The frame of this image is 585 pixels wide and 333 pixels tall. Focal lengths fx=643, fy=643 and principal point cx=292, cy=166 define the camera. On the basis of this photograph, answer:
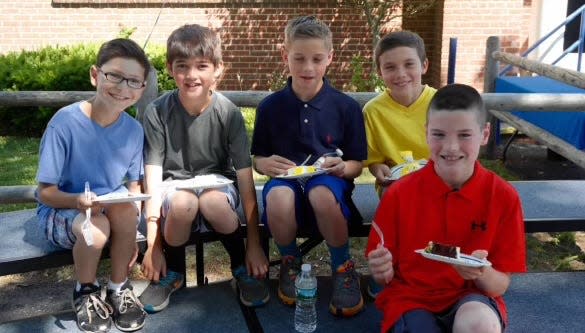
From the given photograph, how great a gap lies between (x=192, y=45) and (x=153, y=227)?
2.85ft

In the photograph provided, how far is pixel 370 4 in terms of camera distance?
964 cm

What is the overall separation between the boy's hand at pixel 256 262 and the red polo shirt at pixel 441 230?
2.39 ft

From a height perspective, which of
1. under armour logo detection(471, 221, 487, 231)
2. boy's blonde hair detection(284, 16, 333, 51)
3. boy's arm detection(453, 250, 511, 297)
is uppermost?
boy's blonde hair detection(284, 16, 333, 51)

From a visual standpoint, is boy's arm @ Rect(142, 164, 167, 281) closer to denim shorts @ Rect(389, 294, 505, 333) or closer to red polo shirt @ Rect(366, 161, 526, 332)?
red polo shirt @ Rect(366, 161, 526, 332)

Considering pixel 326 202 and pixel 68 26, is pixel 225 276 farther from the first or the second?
pixel 68 26

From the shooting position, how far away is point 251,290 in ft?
10.1

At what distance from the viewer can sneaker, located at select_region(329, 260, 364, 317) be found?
9.72 feet

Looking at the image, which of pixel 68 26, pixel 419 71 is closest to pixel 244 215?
pixel 419 71

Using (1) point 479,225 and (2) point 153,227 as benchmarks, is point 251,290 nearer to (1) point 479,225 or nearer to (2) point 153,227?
(2) point 153,227

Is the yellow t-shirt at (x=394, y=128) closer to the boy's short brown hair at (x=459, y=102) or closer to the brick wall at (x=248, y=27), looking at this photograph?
the boy's short brown hair at (x=459, y=102)

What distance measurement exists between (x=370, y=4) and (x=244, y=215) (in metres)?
6.99

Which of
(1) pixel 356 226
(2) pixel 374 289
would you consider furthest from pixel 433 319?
(1) pixel 356 226

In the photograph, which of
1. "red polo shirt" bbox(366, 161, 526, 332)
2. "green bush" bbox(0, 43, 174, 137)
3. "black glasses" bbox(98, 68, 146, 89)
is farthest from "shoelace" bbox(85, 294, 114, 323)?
"green bush" bbox(0, 43, 174, 137)

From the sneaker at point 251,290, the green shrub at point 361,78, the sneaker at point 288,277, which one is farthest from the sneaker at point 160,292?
the green shrub at point 361,78
